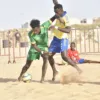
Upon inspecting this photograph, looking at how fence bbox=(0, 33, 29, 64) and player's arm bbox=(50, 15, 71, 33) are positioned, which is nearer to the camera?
player's arm bbox=(50, 15, 71, 33)

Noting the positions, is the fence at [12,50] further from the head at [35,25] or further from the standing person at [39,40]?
the head at [35,25]

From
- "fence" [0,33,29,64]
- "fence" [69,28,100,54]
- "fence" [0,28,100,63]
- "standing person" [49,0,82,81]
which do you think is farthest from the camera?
"fence" [69,28,100,54]

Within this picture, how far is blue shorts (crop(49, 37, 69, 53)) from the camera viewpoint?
820 cm

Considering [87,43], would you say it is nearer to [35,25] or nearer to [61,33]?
[61,33]

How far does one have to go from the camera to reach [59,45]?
325 inches

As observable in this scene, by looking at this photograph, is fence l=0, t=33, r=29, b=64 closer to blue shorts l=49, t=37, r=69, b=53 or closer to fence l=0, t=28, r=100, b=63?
fence l=0, t=28, r=100, b=63

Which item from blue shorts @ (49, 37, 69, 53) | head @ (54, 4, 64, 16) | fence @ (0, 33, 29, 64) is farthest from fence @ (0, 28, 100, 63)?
head @ (54, 4, 64, 16)

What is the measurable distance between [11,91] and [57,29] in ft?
5.46

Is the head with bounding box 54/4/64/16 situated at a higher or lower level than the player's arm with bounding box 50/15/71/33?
higher

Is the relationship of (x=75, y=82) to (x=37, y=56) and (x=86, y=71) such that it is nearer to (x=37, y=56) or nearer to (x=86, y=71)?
(x=37, y=56)

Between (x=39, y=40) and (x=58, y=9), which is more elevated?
(x=58, y=9)

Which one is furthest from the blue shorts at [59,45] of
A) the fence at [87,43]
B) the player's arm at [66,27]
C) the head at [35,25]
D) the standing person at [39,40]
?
the fence at [87,43]

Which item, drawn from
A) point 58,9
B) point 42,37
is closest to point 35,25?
point 42,37

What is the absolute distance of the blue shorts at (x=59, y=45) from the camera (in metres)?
8.20
